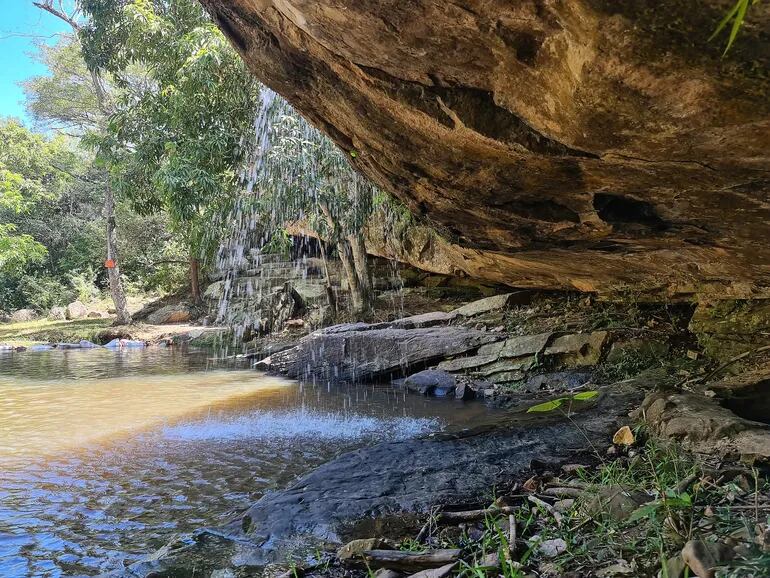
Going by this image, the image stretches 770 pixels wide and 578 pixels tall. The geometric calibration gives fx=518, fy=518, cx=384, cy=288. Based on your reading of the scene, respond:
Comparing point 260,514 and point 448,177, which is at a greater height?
point 448,177

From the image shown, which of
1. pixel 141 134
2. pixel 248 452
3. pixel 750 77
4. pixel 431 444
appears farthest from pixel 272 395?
pixel 141 134

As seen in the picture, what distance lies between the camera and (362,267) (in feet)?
44.3

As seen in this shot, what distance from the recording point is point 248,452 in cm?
493

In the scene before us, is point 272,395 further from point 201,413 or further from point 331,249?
point 331,249

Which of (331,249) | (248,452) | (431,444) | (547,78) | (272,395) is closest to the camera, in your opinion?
(547,78)

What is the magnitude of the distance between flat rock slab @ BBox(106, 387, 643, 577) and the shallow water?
46 cm

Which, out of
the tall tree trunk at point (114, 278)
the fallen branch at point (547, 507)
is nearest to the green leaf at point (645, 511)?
the fallen branch at point (547, 507)

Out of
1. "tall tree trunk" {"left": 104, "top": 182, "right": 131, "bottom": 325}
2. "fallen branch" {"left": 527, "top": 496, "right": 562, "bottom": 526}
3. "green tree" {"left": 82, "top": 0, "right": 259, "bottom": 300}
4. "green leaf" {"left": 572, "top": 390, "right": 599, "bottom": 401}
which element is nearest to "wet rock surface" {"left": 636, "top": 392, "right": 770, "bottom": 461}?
"green leaf" {"left": 572, "top": 390, "right": 599, "bottom": 401}

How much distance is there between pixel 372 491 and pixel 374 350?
5936mm

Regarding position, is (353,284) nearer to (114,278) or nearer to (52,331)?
(114,278)

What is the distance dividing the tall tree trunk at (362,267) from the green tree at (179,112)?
10.5ft

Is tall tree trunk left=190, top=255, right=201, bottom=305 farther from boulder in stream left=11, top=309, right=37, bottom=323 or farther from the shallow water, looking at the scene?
the shallow water

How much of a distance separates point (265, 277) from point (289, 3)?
15693 mm

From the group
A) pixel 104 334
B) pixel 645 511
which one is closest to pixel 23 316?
pixel 104 334
